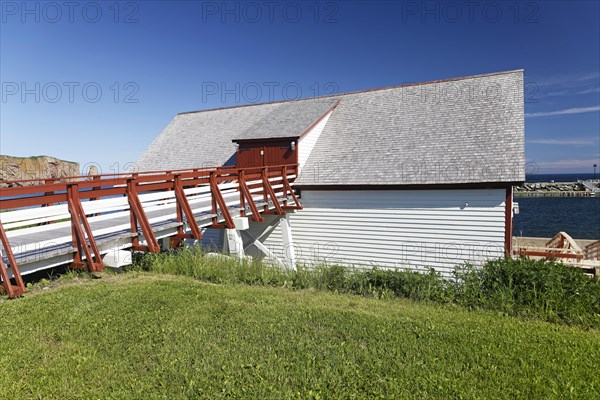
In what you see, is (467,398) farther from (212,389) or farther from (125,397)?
(125,397)

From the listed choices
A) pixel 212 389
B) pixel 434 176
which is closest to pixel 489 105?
pixel 434 176

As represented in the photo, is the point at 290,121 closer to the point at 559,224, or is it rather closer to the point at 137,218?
the point at 137,218

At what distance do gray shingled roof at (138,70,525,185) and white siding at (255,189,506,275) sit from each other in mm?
655

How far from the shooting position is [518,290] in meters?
8.08

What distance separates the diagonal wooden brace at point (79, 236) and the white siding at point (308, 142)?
9916 mm

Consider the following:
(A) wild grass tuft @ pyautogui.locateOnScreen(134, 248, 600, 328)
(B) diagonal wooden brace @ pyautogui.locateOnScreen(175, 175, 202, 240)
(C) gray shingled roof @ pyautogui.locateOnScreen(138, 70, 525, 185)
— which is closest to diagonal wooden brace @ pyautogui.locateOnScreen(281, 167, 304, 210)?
(C) gray shingled roof @ pyautogui.locateOnScreen(138, 70, 525, 185)

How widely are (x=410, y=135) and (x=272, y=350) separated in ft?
41.7

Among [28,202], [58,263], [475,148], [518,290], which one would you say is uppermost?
[475,148]

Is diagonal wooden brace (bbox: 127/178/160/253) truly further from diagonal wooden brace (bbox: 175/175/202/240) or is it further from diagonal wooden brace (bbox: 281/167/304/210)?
diagonal wooden brace (bbox: 281/167/304/210)

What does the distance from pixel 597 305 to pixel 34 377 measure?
881cm

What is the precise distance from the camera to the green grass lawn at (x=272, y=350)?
4137 mm

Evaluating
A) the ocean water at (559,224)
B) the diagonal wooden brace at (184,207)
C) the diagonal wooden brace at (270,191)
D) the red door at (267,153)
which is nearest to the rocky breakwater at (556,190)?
the ocean water at (559,224)

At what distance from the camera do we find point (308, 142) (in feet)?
56.6

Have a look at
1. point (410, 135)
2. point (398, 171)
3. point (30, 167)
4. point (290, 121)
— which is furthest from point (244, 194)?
point (30, 167)
